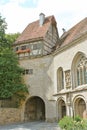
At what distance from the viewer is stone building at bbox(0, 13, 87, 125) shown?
20.3 meters

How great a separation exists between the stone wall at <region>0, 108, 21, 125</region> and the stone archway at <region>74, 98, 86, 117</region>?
23.4ft

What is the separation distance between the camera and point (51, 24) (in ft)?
92.3

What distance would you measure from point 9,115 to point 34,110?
4.87 m

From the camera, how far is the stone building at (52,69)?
2028 cm

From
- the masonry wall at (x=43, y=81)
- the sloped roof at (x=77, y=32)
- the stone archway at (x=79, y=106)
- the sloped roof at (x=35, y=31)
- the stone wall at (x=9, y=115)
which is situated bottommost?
the stone wall at (x=9, y=115)

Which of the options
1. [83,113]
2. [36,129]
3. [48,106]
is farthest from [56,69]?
[36,129]

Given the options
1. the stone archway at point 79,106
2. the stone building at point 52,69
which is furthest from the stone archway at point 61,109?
the stone archway at point 79,106

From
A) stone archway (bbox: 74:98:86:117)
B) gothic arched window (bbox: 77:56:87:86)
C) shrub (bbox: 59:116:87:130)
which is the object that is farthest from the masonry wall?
shrub (bbox: 59:116:87:130)

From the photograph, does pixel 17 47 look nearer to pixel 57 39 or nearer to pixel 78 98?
pixel 57 39

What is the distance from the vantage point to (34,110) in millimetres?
27281

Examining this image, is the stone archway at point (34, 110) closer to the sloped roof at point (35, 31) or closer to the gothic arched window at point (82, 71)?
the sloped roof at point (35, 31)

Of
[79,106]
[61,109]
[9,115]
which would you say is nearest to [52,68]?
[61,109]

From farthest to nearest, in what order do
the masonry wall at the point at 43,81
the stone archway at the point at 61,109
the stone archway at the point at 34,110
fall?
the stone archway at the point at 34,110, the masonry wall at the point at 43,81, the stone archway at the point at 61,109

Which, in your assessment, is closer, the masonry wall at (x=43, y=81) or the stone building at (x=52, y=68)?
the stone building at (x=52, y=68)
